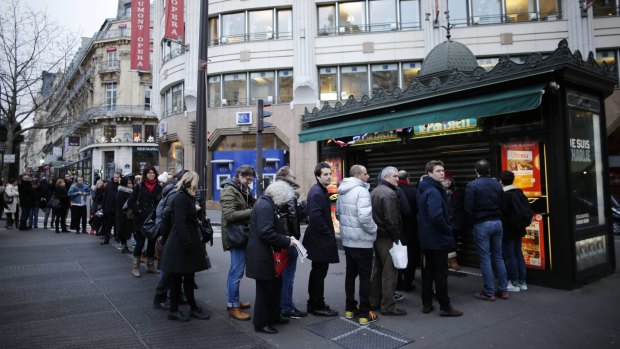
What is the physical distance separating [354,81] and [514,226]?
673 inches

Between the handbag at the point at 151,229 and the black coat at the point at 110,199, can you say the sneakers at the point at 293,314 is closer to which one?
the handbag at the point at 151,229

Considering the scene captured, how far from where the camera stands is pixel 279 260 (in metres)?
4.43

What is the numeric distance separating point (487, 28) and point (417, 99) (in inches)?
625

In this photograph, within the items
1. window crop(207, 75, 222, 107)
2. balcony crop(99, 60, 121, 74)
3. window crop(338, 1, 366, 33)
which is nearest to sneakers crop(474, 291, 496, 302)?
window crop(338, 1, 366, 33)

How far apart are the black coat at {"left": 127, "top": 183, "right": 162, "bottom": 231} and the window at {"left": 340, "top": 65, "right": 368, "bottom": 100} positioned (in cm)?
1593

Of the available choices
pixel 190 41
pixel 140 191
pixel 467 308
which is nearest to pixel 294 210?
pixel 467 308

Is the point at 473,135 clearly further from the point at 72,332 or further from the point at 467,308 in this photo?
the point at 72,332

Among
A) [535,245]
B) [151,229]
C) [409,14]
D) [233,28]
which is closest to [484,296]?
[535,245]

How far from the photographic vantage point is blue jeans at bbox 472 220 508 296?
5578mm

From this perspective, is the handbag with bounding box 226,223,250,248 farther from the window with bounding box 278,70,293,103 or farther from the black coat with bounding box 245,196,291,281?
the window with bounding box 278,70,293,103

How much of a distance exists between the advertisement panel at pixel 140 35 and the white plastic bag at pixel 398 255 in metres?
24.6

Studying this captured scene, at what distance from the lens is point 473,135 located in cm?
739

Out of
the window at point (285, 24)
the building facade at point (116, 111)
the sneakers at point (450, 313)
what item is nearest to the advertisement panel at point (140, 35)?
the window at point (285, 24)

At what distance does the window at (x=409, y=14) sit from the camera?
2145 centimetres
